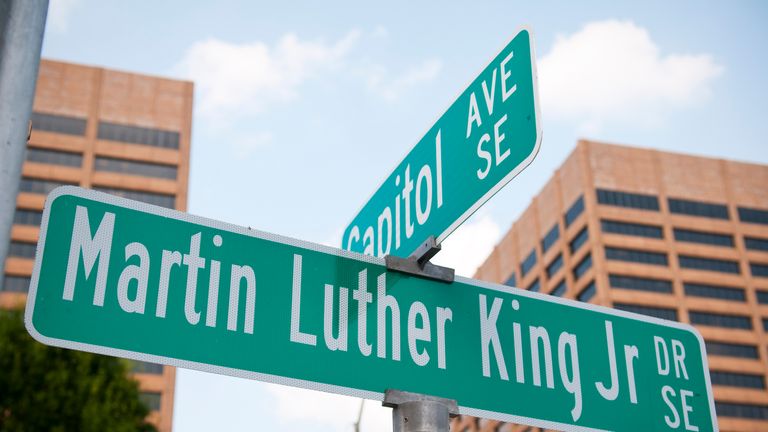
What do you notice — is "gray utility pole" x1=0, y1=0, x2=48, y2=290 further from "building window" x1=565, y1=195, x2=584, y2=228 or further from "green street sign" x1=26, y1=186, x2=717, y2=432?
"building window" x1=565, y1=195, x2=584, y2=228

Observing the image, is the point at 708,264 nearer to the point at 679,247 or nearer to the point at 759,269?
the point at 679,247

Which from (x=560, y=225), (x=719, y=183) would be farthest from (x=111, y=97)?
(x=719, y=183)

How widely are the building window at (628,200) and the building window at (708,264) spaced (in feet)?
16.3

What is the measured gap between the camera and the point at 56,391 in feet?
76.8

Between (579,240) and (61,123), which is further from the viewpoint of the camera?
(579,240)

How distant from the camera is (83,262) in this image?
8.70 ft

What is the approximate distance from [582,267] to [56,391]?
206 ft

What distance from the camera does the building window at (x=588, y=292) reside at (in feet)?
256

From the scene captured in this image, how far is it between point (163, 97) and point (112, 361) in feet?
178

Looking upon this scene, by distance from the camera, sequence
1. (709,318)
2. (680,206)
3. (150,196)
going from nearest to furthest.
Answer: (150,196) < (709,318) < (680,206)

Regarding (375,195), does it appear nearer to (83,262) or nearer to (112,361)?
(83,262)

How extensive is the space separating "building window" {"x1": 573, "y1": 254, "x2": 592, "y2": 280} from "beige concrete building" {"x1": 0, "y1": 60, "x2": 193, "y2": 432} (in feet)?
109

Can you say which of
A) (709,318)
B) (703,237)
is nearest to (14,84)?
(709,318)

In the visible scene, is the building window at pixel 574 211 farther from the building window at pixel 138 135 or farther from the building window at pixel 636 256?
the building window at pixel 138 135
